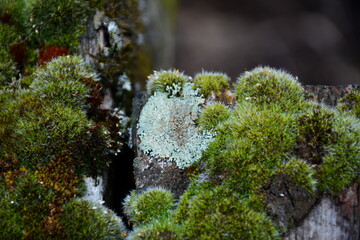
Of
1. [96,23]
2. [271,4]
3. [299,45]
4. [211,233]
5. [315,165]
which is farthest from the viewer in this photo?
[271,4]

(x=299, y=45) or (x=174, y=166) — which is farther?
(x=299, y=45)

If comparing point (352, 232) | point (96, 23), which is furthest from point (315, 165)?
point (96, 23)

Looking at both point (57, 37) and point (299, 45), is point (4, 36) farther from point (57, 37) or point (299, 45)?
point (299, 45)

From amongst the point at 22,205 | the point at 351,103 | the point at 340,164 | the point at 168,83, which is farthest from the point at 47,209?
the point at 351,103

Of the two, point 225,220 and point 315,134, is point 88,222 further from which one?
point 315,134

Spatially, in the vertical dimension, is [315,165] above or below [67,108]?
below

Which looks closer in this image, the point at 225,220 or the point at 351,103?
the point at 225,220

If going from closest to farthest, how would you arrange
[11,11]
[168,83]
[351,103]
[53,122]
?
[53,122]
[351,103]
[168,83]
[11,11]

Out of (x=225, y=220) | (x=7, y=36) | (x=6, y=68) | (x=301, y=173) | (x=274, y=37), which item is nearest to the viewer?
(x=225, y=220)
